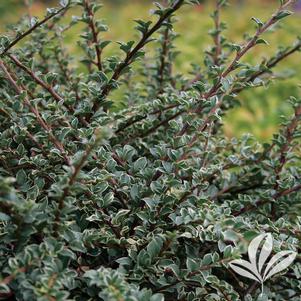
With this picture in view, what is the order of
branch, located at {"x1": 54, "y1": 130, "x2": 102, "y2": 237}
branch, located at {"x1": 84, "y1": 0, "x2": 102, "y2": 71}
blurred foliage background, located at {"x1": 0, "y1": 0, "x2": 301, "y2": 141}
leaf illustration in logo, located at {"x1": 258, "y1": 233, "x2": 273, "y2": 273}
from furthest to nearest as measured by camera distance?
blurred foliage background, located at {"x1": 0, "y1": 0, "x2": 301, "y2": 141}, branch, located at {"x1": 84, "y1": 0, "x2": 102, "y2": 71}, leaf illustration in logo, located at {"x1": 258, "y1": 233, "x2": 273, "y2": 273}, branch, located at {"x1": 54, "y1": 130, "x2": 102, "y2": 237}

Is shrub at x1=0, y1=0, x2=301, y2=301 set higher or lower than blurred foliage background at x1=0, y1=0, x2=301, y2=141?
lower

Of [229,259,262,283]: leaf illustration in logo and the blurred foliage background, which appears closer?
[229,259,262,283]: leaf illustration in logo

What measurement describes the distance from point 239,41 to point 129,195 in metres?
5.41

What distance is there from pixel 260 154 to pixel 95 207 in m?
0.76

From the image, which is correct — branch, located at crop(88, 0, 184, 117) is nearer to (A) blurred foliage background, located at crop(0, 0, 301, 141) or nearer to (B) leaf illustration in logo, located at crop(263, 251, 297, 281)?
(A) blurred foliage background, located at crop(0, 0, 301, 141)

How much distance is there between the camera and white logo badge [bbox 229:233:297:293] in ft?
4.50

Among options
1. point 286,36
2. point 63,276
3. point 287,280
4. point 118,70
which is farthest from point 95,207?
point 286,36

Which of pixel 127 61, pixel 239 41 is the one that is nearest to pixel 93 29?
pixel 127 61

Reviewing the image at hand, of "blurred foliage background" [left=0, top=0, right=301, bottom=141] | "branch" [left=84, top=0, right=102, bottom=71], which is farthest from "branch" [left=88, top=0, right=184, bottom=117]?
"blurred foliage background" [left=0, top=0, right=301, bottom=141]

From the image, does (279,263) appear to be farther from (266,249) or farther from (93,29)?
(93,29)

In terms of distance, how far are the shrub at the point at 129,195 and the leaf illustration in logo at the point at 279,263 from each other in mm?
27

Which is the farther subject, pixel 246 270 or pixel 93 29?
pixel 93 29

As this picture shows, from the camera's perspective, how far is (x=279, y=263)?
4.66 feet

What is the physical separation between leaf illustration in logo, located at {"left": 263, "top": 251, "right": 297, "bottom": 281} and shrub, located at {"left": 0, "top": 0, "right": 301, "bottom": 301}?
0.09 ft
